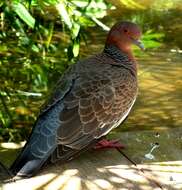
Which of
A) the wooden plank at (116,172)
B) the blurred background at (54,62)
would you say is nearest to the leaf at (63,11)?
the blurred background at (54,62)

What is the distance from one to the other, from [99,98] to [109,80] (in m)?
0.17

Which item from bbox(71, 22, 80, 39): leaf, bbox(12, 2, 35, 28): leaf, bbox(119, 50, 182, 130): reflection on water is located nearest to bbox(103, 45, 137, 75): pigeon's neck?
bbox(71, 22, 80, 39): leaf

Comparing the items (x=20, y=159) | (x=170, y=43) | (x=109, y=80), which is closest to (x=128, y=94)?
(x=109, y=80)

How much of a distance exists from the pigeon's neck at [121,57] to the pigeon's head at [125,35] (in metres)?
0.04

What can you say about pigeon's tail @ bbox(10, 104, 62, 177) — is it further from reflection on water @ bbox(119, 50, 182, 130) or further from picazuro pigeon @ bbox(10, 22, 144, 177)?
reflection on water @ bbox(119, 50, 182, 130)

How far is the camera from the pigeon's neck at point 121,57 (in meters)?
4.21

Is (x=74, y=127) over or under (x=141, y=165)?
over

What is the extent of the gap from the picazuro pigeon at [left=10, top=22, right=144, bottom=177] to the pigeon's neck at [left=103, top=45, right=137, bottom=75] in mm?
10

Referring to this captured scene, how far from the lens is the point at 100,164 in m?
3.83

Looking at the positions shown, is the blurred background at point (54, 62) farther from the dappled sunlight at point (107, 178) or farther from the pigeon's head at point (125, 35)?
the dappled sunlight at point (107, 178)

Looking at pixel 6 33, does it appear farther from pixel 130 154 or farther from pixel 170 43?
pixel 170 43

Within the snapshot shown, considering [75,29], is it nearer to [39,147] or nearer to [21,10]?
[21,10]

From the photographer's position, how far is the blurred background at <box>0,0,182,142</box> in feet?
15.2

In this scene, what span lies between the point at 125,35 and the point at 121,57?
0.53 feet
